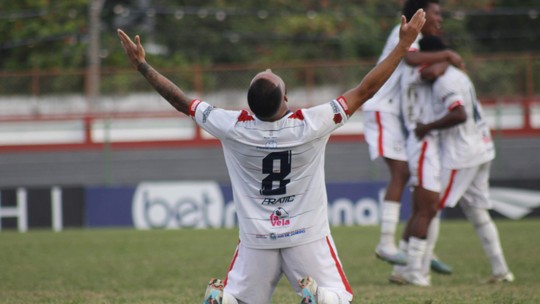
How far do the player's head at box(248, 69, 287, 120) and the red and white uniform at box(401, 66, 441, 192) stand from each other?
366 cm

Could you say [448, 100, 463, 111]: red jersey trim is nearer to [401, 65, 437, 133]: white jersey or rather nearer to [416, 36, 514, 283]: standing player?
[416, 36, 514, 283]: standing player

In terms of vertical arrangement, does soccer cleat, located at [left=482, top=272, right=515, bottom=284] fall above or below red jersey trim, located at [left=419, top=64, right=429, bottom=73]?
below

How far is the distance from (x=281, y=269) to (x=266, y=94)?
3.73 feet

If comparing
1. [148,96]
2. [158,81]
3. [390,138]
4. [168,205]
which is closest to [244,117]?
[158,81]

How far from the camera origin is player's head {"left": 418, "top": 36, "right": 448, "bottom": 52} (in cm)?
930

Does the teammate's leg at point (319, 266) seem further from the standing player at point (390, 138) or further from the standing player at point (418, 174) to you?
the standing player at point (390, 138)

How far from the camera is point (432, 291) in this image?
8.39m

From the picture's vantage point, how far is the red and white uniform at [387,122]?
31.6 ft

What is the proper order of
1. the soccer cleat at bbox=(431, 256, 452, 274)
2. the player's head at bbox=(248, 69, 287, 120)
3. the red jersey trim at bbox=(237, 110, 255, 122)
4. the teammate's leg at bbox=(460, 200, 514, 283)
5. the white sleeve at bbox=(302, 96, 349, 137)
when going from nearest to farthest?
the player's head at bbox=(248, 69, 287, 120) < the white sleeve at bbox=(302, 96, 349, 137) < the red jersey trim at bbox=(237, 110, 255, 122) < the teammate's leg at bbox=(460, 200, 514, 283) < the soccer cleat at bbox=(431, 256, 452, 274)

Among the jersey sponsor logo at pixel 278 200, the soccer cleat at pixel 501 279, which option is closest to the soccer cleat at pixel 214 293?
the jersey sponsor logo at pixel 278 200

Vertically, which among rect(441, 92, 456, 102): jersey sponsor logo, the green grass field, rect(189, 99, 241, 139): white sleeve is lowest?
the green grass field

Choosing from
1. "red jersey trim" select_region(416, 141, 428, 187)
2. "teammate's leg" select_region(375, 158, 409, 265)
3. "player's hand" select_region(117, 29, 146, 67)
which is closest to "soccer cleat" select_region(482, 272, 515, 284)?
"teammate's leg" select_region(375, 158, 409, 265)

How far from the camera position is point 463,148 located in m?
9.45

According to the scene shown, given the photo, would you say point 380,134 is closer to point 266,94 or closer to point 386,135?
point 386,135
